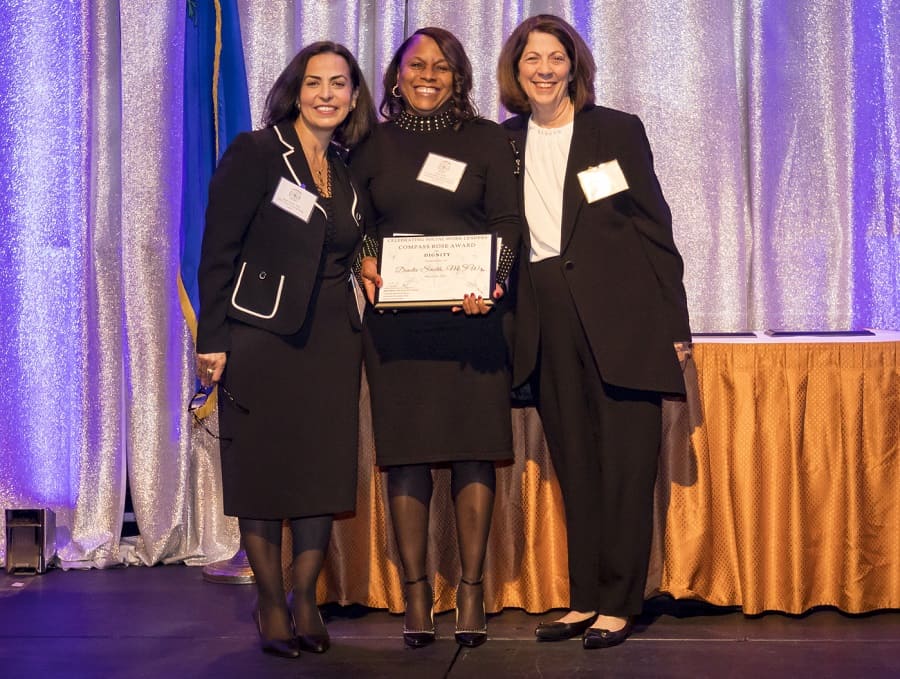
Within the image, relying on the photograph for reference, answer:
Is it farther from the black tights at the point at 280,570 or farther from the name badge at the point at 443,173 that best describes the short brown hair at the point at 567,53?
the black tights at the point at 280,570

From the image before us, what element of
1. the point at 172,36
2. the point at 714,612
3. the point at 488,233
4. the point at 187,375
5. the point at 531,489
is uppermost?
the point at 172,36

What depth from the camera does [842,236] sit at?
4.46m

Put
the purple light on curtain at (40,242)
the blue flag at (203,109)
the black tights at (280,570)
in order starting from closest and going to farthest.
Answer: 1. the black tights at (280,570)
2. the blue flag at (203,109)
3. the purple light on curtain at (40,242)

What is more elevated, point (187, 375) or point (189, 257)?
point (189, 257)

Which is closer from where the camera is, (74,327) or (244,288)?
(244,288)

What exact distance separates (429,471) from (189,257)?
144 centimetres

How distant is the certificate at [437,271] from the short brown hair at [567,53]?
0.52 metres

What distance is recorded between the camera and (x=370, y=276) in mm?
3199

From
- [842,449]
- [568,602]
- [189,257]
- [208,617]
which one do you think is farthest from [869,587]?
[189,257]

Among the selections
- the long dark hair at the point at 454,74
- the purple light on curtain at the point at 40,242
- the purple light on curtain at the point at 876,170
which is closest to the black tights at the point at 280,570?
the long dark hair at the point at 454,74

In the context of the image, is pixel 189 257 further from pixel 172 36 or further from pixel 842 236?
pixel 842 236

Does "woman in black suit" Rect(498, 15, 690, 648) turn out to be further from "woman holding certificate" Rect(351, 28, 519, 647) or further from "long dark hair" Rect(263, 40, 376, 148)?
"long dark hair" Rect(263, 40, 376, 148)

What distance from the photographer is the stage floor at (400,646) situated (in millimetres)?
2957

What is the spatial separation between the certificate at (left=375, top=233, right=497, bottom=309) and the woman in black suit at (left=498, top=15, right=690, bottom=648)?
19 centimetres
